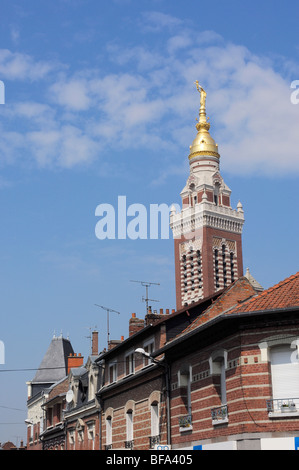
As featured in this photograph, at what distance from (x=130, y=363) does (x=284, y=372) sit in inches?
522

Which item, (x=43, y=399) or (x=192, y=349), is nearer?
(x=192, y=349)

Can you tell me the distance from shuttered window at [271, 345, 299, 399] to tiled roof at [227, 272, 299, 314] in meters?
1.28

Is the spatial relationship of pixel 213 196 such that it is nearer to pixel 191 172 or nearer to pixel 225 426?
pixel 191 172

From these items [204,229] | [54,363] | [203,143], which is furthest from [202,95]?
[54,363]

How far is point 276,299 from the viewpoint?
23.1 m

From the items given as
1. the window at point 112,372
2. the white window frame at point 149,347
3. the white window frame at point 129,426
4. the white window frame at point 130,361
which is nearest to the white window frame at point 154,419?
the white window frame at point 149,347

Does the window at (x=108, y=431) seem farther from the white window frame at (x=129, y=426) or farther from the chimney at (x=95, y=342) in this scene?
the chimney at (x=95, y=342)

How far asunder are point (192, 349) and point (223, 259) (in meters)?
68.1

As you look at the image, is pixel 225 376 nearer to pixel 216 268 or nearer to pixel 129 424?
pixel 129 424

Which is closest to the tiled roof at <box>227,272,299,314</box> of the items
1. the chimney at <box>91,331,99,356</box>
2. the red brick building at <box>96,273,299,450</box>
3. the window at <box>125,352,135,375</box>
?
the red brick building at <box>96,273,299,450</box>

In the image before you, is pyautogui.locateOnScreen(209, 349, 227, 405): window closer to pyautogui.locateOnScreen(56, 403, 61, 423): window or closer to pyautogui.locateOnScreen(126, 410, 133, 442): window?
pyautogui.locateOnScreen(126, 410, 133, 442): window
